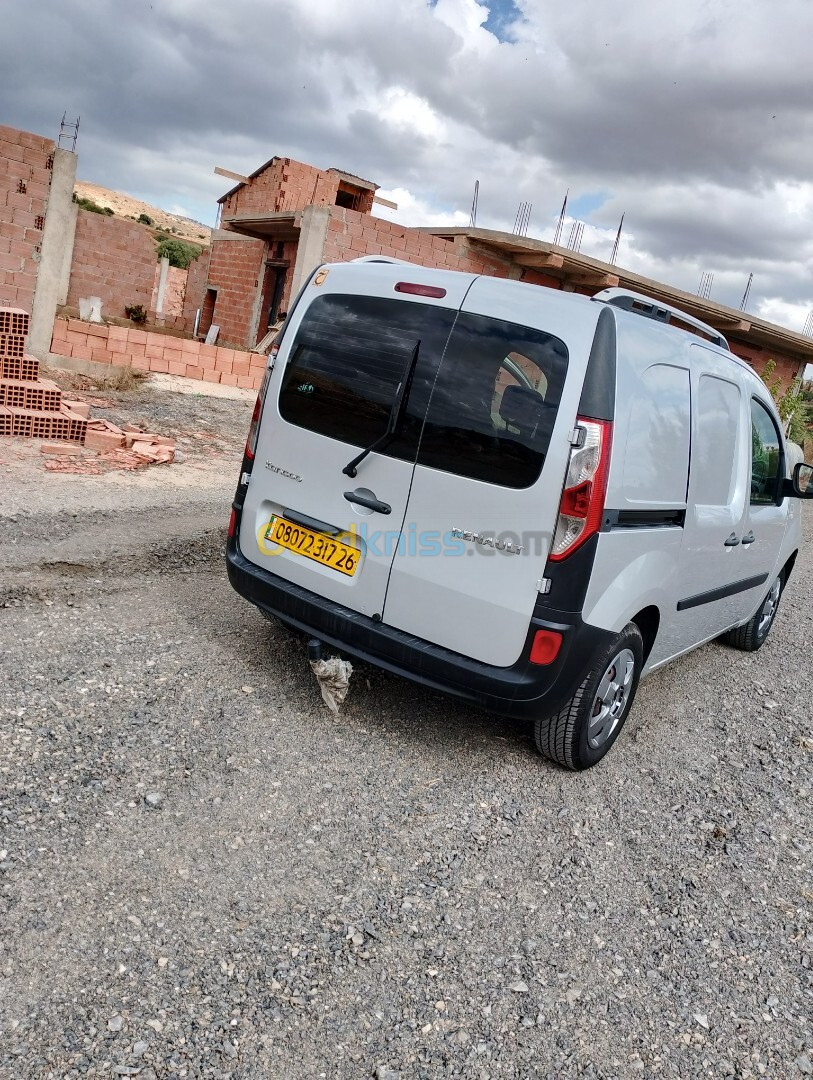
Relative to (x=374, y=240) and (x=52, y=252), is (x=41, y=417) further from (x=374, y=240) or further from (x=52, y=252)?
(x=374, y=240)

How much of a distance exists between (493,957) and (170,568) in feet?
12.2

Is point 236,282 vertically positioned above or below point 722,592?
above

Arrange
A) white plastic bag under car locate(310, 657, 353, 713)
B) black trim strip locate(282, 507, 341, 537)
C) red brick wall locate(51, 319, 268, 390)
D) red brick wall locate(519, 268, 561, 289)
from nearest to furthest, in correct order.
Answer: black trim strip locate(282, 507, 341, 537) → white plastic bag under car locate(310, 657, 353, 713) → red brick wall locate(51, 319, 268, 390) → red brick wall locate(519, 268, 561, 289)

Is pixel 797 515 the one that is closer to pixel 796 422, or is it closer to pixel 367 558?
pixel 367 558

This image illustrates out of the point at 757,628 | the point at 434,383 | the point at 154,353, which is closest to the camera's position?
the point at 434,383

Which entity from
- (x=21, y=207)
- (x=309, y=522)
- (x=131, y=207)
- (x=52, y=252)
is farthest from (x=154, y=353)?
(x=131, y=207)

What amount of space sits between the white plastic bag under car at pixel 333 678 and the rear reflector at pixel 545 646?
96cm

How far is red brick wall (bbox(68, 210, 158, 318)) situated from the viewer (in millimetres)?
23734

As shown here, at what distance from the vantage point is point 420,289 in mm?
3529

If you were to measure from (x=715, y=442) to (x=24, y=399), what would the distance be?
306 inches

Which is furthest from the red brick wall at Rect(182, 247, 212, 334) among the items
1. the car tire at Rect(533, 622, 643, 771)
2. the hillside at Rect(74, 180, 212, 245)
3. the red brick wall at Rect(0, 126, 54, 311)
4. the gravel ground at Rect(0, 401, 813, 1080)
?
the hillside at Rect(74, 180, 212, 245)

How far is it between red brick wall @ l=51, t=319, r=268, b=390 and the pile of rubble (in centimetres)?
431

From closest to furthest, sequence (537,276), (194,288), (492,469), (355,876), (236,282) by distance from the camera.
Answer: (355,876)
(492,469)
(537,276)
(236,282)
(194,288)

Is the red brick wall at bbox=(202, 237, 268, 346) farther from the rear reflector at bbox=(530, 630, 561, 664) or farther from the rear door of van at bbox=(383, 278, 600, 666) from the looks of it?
the rear reflector at bbox=(530, 630, 561, 664)
